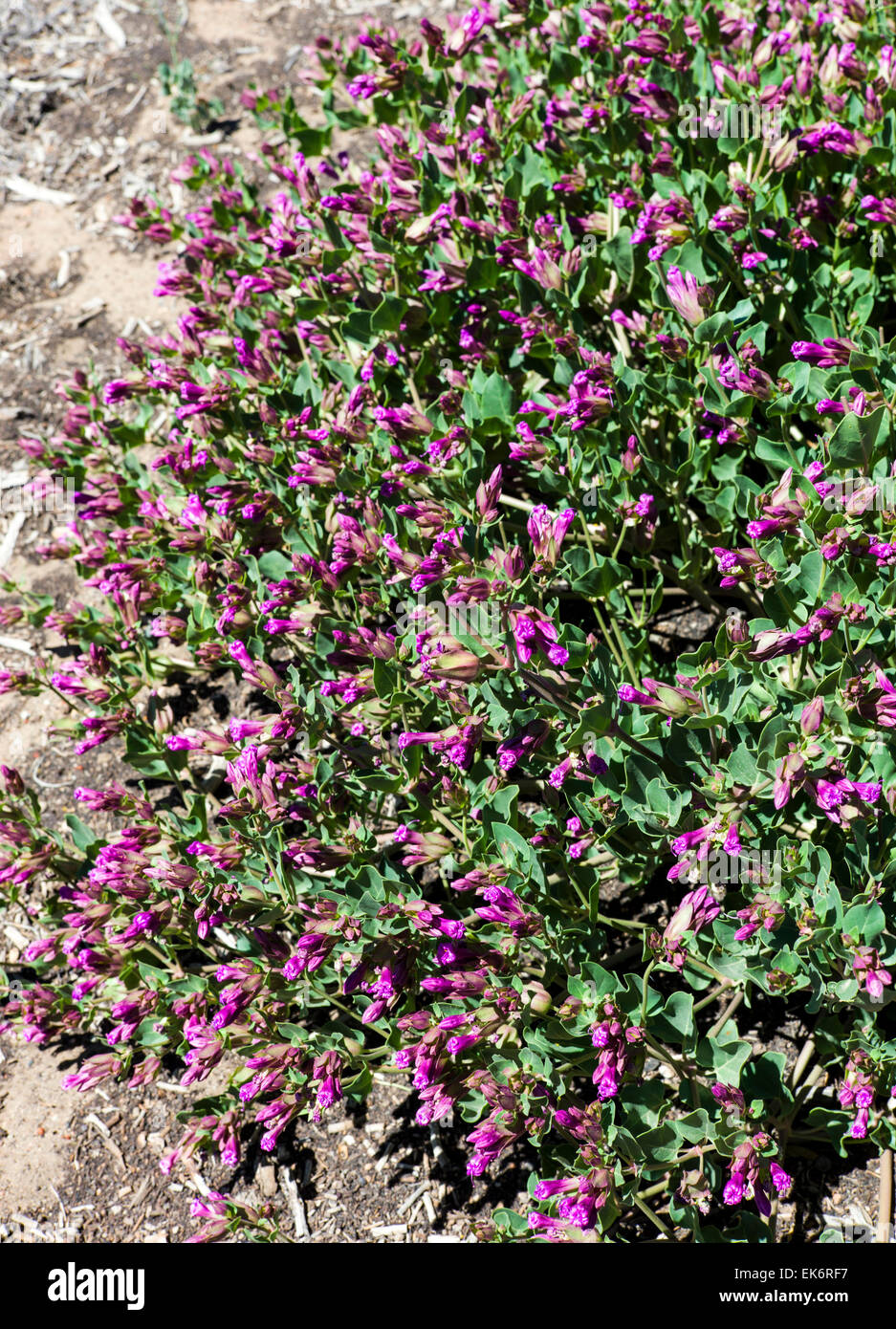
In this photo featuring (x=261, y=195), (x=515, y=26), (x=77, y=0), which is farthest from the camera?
(x=77, y=0)

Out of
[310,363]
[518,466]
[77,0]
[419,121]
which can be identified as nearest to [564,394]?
[518,466]

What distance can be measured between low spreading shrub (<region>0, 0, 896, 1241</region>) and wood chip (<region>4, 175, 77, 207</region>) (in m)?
2.28

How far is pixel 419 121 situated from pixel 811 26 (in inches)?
60.0

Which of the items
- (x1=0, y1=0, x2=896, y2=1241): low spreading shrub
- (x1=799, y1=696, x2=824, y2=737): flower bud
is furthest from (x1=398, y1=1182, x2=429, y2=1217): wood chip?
(x1=799, y1=696, x2=824, y2=737): flower bud

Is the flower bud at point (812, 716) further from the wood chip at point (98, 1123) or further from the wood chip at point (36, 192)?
the wood chip at point (36, 192)

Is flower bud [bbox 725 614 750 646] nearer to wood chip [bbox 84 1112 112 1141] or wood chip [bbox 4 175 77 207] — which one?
wood chip [bbox 84 1112 112 1141]

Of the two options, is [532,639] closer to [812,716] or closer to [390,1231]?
[812,716]

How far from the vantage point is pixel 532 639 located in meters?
2.75

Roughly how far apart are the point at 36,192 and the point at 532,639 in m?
5.30

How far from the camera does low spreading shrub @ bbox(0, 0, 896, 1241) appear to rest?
2.79 metres

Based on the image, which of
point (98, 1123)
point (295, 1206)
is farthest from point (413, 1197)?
point (98, 1123)

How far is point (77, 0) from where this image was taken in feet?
24.2

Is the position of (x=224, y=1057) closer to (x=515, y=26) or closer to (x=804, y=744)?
(x=804, y=744)
